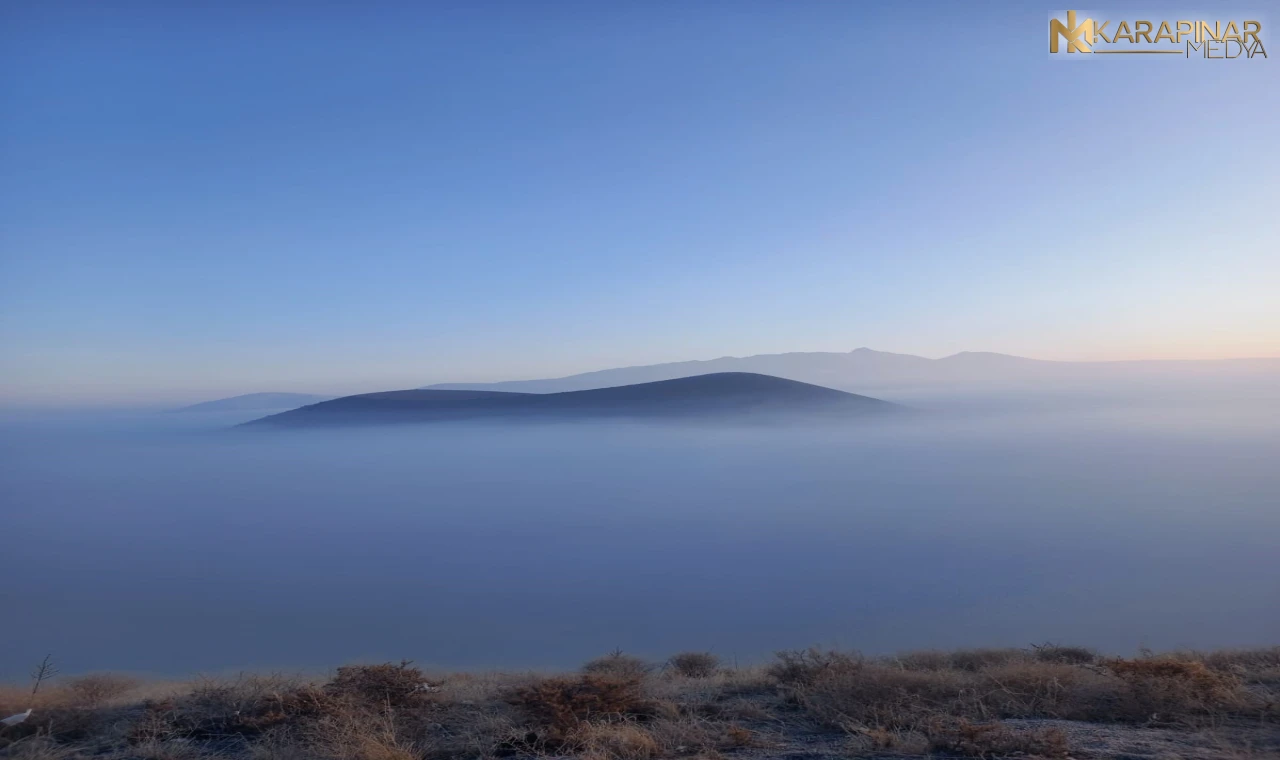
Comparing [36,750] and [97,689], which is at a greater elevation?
[36,750]

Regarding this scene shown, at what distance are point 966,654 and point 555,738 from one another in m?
6.48

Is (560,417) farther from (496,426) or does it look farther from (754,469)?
(754,469)

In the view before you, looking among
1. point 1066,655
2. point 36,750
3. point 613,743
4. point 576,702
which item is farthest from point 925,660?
point 36,750

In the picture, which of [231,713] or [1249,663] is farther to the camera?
[1249,663]

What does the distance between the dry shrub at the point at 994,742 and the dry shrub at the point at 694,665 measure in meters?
4.51

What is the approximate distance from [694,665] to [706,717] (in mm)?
3865

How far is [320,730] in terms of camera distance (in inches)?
223

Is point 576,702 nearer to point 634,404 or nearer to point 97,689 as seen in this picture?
point 97,689

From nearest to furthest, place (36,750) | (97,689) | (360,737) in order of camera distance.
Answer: (360,737)
(36,750)
(97,689)

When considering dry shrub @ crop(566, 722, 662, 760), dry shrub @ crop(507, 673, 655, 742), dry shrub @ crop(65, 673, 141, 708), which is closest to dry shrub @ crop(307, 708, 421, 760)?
dry shrub @ crop(507, 673, 655, 742)

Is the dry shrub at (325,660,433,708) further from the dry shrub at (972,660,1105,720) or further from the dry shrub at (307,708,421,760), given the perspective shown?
the dry shrub at (972,660,1105,720)

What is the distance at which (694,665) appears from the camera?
999 centimetres

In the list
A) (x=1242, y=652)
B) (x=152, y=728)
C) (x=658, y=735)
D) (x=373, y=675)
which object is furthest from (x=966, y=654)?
(x=152, y=728)

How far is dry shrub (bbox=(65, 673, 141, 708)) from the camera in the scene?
24.3ft
